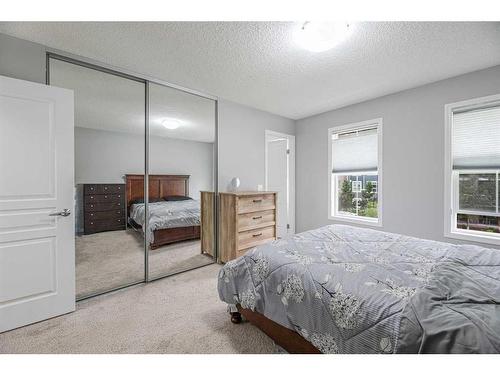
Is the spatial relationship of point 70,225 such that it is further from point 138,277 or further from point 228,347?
point 228,347

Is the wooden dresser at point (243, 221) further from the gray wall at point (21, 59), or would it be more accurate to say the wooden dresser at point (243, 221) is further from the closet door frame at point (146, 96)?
the gray wall at point (21, 59)

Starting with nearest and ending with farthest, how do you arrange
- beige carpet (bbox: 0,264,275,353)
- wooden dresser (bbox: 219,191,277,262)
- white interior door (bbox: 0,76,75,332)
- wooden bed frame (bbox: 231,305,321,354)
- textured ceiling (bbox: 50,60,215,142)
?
wooden bed frame (bbox: 231,305,321,354), beige carpet (bbox: 0,264,275,353), white interior door (bbox: 0,76,75,332), textured ceiling (bbox: 50,60,215,142), wooden dresser (bbox: 219,191,277,262)

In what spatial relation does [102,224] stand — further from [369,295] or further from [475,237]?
[475,237]

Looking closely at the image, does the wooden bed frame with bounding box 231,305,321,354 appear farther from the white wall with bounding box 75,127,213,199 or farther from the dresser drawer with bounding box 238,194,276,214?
the white wall with bounding box 75,127,213,199

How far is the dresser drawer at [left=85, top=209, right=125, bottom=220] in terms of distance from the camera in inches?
89.6

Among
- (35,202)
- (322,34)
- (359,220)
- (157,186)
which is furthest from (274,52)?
(359,220)

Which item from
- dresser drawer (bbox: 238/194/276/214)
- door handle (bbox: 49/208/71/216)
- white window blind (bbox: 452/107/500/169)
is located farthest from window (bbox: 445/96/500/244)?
door handle (bbox: 49/208/71/216)

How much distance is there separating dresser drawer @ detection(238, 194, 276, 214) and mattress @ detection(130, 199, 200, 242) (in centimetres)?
64

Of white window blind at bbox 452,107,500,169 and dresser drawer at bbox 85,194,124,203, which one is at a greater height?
white window blind at bbox 452,107,500,169

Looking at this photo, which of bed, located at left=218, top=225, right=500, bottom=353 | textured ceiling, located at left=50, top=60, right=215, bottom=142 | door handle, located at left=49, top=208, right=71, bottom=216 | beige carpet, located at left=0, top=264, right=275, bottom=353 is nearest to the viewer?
bed, located at left=218, top=225, right=500, bottom=353

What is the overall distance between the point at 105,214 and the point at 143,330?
50.1 inches

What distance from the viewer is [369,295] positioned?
42.1 inches

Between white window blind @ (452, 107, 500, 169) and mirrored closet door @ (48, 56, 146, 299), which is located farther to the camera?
white window blind @ (452, 107, 500, 169)
